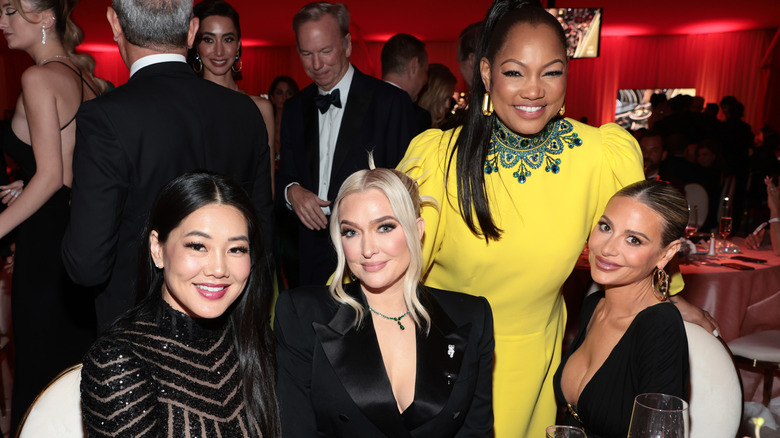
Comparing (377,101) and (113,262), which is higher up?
(377,101)

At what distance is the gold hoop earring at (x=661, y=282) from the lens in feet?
6.28

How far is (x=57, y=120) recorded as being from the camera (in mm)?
2301

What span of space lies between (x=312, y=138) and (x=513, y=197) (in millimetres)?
1649

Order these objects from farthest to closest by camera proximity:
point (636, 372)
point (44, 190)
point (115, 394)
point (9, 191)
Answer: point (9, 191) < point (44, 190) < point (636, 372) < point (115, 394)

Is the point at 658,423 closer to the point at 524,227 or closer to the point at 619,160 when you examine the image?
the point at 524,227

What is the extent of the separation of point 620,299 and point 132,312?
4.48 feet

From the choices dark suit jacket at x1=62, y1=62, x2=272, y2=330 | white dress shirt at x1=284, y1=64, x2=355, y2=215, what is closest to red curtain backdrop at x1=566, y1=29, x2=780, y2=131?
white dress shirt at x1=284, y1=64, x2=355, y2=215

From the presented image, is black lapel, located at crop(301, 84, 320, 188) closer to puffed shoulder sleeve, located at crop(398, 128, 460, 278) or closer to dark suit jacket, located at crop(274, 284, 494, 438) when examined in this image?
puffed shoulder sleeve, located at crop(398, 128, 460, 278)

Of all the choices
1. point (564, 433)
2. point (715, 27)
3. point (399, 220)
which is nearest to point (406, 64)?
point (399, 220)

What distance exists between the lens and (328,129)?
131 inches

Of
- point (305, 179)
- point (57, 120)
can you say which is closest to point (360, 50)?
point (305, 179)

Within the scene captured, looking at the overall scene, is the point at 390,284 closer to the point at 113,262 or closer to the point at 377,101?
the point at 113,262

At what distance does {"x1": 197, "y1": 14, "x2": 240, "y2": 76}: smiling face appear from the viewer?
3.25 metres

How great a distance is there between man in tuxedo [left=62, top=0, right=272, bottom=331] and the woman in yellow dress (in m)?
0.63
